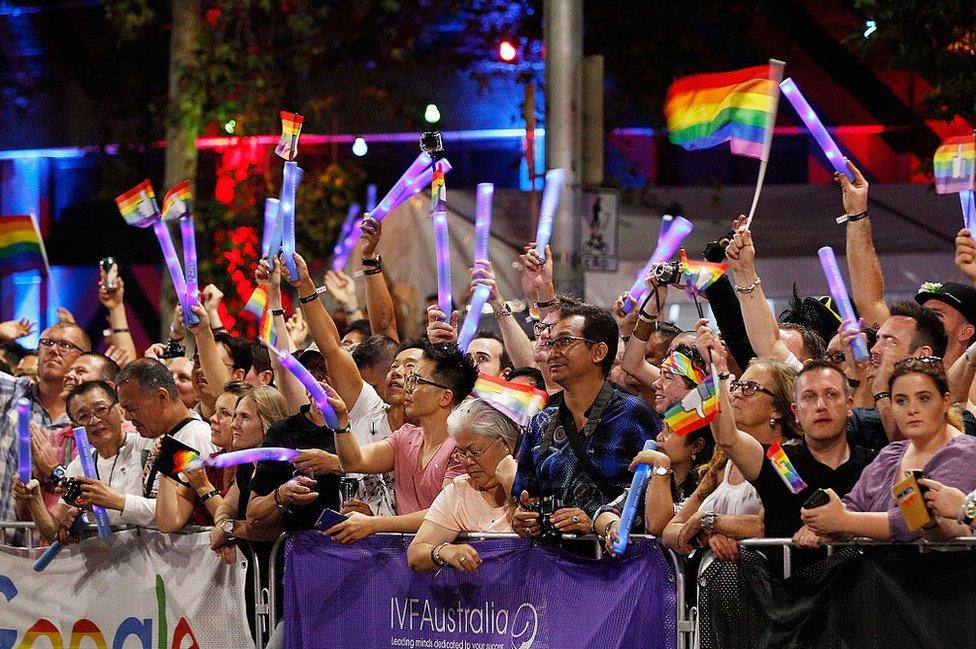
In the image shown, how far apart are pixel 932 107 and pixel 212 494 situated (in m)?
5.98

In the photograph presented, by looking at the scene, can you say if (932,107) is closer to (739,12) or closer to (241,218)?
(739,12)

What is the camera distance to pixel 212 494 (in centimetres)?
774

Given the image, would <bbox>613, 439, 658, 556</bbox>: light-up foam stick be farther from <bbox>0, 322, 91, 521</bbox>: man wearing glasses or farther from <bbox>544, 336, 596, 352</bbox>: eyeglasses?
<bbox>0, 322, 91, 521</bbox>: man wearing glasses

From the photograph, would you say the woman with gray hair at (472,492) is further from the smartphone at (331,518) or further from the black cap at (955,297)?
the black cap at (955,297)

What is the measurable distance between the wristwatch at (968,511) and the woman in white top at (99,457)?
175 inches

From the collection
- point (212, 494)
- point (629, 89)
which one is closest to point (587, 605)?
point (212, 494)

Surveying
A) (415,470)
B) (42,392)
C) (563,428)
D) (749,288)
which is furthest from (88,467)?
(749,288)

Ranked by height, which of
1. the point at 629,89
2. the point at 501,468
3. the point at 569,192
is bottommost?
the point at 501,468

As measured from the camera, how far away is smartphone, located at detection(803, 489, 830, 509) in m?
5.54

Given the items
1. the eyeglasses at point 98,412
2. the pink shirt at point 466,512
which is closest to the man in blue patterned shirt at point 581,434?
the pink shirt at point 466,512

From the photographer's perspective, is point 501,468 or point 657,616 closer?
point 657,616

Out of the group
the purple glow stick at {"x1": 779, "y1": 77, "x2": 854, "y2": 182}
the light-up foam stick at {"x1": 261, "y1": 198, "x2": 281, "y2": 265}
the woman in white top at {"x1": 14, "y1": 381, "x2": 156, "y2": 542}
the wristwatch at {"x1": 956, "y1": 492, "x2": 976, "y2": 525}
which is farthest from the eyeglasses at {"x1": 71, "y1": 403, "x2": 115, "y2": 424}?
the wristwatch at {"x1": 956, "y1": 492, "x2": 976, "y2": 525}

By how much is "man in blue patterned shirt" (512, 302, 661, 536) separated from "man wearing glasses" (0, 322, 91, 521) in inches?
146

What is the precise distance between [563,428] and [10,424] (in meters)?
4.11
